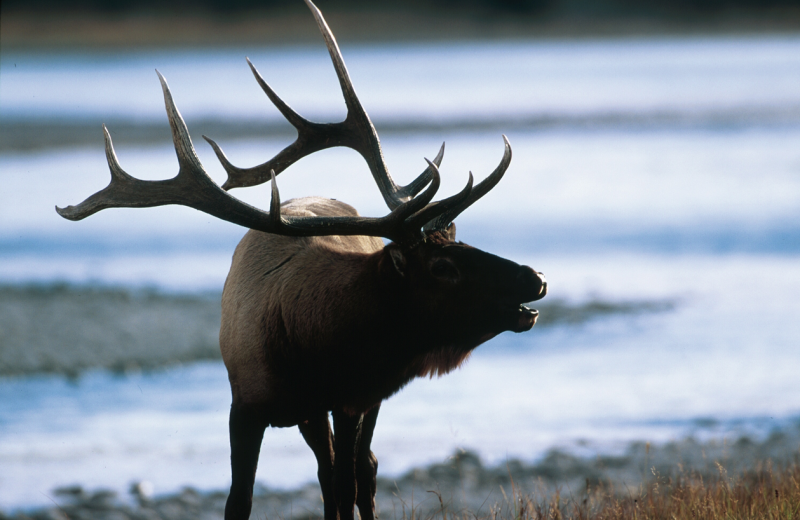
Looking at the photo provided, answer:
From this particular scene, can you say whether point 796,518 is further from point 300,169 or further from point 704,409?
Answer: point 300,169

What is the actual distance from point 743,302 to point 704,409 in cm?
389

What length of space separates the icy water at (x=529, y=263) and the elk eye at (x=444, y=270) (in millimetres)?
3078

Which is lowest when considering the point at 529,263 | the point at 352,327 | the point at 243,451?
the point at 243,451

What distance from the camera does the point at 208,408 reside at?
8.44 meters

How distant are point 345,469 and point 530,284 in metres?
1.36

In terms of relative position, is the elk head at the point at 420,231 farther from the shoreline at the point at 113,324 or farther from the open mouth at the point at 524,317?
the shoreline at the point at 113,324

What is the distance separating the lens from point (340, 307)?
4336 millimetres

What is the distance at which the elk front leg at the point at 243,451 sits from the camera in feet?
14.7

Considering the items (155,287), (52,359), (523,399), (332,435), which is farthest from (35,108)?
(332,435)

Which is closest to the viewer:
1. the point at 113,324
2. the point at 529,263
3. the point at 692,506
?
the point at 692,506

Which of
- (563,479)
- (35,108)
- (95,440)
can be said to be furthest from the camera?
(35,108)

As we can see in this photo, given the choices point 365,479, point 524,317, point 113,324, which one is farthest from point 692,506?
point 113,324

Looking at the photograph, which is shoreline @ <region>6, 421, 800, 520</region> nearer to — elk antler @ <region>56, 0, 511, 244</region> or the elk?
the elk

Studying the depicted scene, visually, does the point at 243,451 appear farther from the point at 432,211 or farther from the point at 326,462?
the point at 432,211
